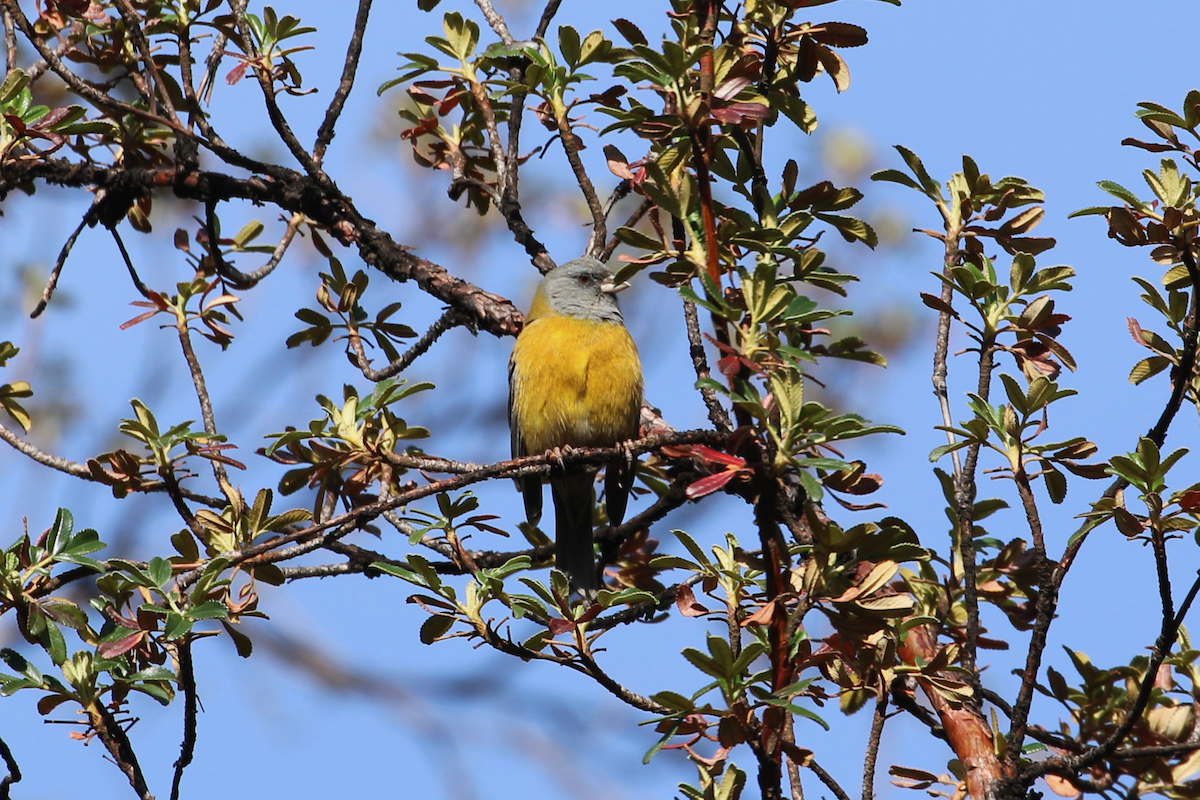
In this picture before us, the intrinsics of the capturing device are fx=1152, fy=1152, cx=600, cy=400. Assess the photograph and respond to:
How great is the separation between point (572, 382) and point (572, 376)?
0.03 meters

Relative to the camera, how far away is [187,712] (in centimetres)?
287

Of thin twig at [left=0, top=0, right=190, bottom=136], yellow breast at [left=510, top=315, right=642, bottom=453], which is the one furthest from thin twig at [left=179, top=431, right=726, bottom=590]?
yellow breast at [left=510, top=315, right=642, bottom=453]

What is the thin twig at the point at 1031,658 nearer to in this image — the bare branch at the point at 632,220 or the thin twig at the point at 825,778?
the thin twig at the point at 825,778

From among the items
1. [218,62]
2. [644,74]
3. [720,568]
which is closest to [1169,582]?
[720,568]

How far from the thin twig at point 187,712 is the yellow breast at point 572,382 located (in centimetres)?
246

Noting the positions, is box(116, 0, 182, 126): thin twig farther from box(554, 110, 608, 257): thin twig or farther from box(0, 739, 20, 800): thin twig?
box(0, 739, 20, 800): thin twig

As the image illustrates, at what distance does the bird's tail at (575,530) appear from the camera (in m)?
3.91

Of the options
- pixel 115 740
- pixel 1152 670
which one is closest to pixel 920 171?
pixel 1152 670

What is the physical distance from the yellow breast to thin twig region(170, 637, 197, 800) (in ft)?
8.06

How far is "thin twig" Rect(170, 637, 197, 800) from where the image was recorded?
112 inches

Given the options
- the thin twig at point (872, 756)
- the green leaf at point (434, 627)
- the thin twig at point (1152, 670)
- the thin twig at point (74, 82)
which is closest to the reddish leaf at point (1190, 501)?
the thin twig at point (1152, 670)

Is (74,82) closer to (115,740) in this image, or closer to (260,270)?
(260,270)

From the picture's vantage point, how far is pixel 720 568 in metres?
2.80

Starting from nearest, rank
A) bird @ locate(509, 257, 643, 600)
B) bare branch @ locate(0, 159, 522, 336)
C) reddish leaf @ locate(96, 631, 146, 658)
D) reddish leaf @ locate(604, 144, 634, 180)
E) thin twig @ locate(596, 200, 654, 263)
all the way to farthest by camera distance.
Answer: reddish leaf @ locate(96, 631, 146, 658) → reddish leaf @ locate(604, 144, 634, 180) → thin twig @ locate(596, 200, 654, 263) → bare branch @ locate(0, 159, 522, 336) → bird @ locate(509, 257, 643, 600)
